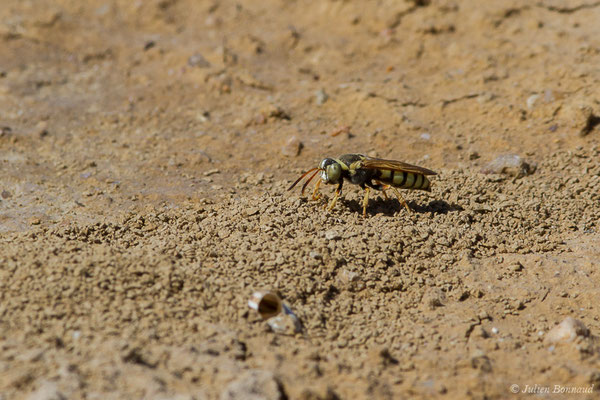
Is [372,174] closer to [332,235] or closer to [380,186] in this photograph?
[380,186]

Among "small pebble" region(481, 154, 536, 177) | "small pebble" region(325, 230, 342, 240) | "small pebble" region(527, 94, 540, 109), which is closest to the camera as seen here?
"small pebble" region(325, 230, 342, 240)

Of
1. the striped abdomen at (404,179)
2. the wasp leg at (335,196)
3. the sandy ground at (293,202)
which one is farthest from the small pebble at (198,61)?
the striped abdomen at (404,179)

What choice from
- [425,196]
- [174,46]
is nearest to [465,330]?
[425,196]

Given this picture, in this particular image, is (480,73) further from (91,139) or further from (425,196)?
(91,139)

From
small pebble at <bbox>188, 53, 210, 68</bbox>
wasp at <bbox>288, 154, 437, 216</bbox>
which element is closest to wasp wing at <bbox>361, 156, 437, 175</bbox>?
wasp at <bbox>288, 154, 437, 216</bbox>

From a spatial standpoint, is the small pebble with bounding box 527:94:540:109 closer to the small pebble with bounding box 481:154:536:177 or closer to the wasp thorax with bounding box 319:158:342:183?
the small pebble with bounding box 481:154:536:177

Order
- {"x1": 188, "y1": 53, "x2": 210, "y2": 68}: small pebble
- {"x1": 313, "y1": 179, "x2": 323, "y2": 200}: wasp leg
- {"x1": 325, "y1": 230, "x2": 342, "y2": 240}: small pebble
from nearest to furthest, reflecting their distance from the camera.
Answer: {"x1": 325, "y1": 230, "x2": 342, "y2": 240}: small pebble, {"x1": 313, "y1": 179, "x2": 323, "y2": 200}: wasp leg, {"x1": 188, "y1": 53, "x2": 210, "y2": 68}: small pebble
